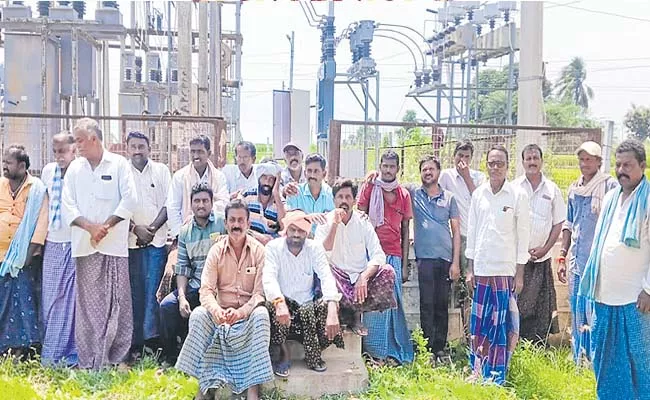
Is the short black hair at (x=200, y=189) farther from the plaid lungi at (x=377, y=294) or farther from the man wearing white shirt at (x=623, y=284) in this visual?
the man wearing white shirt at (x=623, y=284)

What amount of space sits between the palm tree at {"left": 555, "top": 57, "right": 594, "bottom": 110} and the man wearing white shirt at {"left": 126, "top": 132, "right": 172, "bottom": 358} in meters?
59.5

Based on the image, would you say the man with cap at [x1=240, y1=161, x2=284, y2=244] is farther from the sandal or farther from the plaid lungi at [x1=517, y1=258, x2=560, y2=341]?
the plaid lungi at [x1=517, y1=258, x2=560, y2=341]

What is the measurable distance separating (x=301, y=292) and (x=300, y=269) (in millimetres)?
175

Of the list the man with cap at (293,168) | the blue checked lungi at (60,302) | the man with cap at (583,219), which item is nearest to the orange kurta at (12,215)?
the blue checked lungi at (60,302)

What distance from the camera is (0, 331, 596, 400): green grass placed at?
16.3 feet

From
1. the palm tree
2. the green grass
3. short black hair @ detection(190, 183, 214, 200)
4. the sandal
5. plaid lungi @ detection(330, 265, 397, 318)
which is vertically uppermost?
the palm tree

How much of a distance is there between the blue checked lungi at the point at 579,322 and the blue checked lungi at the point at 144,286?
139 inches

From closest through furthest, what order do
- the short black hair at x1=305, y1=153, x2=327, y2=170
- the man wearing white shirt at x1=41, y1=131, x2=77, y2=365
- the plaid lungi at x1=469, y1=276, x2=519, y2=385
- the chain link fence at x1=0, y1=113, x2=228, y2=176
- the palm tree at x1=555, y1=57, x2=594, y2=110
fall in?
the plaid lungi at x1=469, y1=276, x2=519, y2=385 → the man wearing white shirt at x1=41, y1=131, x2=77, y2=365 → the short black hair at x1=305, y1=153, x2=327, y2=170 → the chain link fence at x1=0, y1=113, x2=228, y2=176 → the palm tree at x1=555, y1=57, x2=594, y2=110

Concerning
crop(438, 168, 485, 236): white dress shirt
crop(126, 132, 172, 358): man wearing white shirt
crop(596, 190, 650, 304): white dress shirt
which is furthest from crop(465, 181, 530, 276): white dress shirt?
crop(126, 132, 172, 358): man wearing white shirt

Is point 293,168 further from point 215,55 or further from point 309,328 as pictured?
point 215,55

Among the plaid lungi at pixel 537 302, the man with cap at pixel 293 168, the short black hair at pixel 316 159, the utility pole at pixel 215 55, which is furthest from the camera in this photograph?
the utility pole at pixel 215 55

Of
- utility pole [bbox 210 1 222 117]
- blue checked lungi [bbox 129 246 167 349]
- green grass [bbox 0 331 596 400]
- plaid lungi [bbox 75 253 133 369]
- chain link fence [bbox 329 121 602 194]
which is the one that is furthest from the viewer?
utility pole [bbox 210 1 222 117]

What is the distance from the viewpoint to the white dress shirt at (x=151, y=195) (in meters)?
5.75

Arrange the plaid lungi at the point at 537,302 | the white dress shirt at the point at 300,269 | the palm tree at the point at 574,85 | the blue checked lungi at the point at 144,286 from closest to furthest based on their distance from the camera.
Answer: the white dress shirt at the point at 300,269, the blue checked lungi at the point at 144,286, the plaid lungi at the point at 537,302, the palm tree at the point at 574,85
